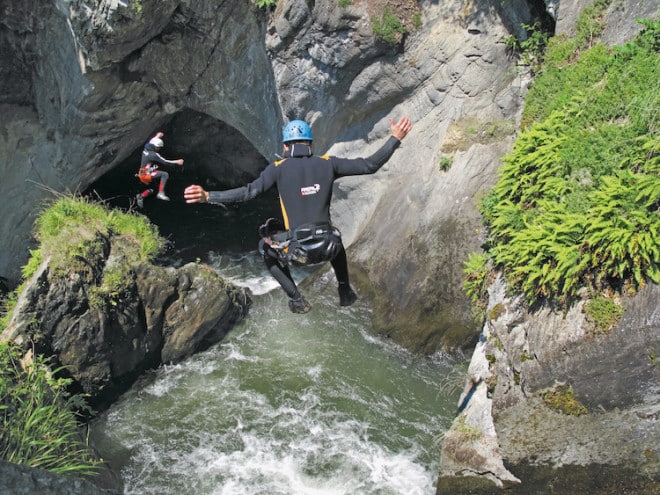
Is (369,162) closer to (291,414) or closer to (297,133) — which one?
(297,133)

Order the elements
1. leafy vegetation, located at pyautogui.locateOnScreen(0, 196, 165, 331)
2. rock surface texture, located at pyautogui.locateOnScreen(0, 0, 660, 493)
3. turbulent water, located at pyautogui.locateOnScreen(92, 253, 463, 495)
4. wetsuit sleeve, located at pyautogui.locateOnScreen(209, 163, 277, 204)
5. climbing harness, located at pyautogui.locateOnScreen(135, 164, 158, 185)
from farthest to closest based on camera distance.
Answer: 1. climbing harness, located at pyautogui.locateOnScreen(135, 164, 158, 185)
2. leafy vegetation, located at pyautogui.locateOnScreen(0, 196, 165, 331)
3. turbulent water, located at pyautogui.locateOnScreen(92, 253, 463, 495)
4. rock surface texture, located at pyautogui.locateOnScreen(0, 0, 660, 493)
5. wetsuit sleeve, located at pyautogui.locateOnScreen(209, 163, 277, 204)

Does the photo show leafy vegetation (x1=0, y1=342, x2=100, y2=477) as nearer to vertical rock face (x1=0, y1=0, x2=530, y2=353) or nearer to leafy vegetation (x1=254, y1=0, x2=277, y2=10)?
vertical rock face (x1=0, y1=0, x2=530, y2=353)

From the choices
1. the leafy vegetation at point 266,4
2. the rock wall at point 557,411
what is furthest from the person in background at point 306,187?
the leafy vegetation at point 266,4

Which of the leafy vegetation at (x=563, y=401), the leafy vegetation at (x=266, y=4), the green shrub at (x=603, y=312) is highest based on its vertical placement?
the leafy vegetation at (x=266, y=4)

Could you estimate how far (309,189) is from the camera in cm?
624

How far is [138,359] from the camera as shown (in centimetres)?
1141

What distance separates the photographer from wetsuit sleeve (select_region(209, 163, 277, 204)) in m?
5.95

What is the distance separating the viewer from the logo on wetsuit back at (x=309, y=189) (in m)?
6.24

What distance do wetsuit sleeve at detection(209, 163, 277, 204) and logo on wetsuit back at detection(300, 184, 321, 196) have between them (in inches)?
13.7

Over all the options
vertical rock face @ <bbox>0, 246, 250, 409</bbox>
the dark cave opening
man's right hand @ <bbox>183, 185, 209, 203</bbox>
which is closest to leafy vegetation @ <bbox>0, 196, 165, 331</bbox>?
vertical rock face @ <bbox>0, 246, 250, 409</bbox>

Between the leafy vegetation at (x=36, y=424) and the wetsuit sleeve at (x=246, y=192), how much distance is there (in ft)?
12.5

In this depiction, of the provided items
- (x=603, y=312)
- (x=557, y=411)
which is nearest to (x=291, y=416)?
(x=557, y=411)

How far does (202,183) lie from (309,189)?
15.9 meters

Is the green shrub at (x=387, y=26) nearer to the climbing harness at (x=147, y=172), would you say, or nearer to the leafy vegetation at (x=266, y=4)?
the leafy vegetation at (x=266, y=4)
